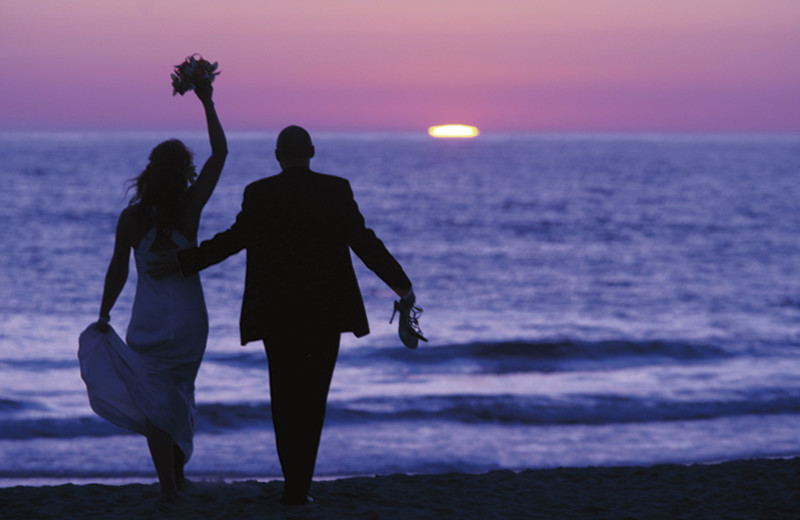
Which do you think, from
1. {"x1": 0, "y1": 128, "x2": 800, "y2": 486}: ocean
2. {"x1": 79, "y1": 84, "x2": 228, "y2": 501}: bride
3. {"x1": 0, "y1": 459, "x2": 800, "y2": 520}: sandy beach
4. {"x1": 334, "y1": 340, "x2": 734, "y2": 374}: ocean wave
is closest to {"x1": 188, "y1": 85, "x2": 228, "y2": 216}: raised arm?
{"x1": 79, "y1": 84, "x2": 228, "y2": 501}: bride

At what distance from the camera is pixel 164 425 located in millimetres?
4527

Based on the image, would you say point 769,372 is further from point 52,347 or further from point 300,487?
point 52,347

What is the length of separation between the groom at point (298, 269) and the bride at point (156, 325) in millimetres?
152

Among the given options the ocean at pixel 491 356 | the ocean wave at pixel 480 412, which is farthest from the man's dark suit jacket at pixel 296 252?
the ocean wave at pixel 480 412

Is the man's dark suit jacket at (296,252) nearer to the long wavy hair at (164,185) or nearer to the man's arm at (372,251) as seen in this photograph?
the man's arm at (372,251)

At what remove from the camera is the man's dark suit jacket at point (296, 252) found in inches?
177

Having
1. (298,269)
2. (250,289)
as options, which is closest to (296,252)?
(298,269)

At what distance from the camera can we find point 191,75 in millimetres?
4637

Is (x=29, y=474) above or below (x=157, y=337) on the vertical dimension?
below

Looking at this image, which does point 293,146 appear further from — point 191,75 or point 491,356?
point 491,356

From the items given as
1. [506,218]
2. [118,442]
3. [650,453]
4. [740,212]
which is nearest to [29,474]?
[118,442]

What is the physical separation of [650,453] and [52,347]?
9458mm

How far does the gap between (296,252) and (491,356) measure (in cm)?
931

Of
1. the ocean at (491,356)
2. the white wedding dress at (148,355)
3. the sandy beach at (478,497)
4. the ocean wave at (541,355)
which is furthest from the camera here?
the ocean wave at (541,355)
